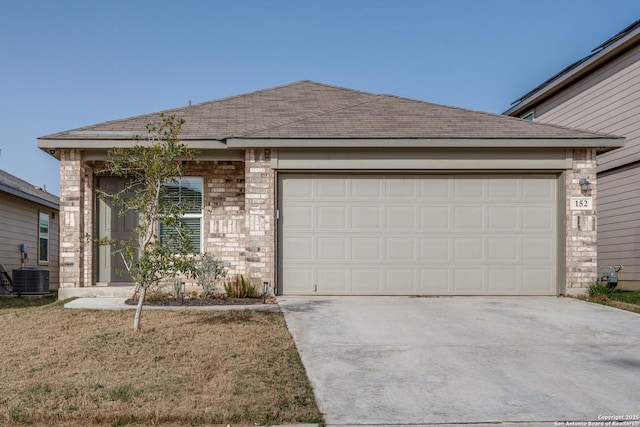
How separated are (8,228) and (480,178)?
42.0 ft

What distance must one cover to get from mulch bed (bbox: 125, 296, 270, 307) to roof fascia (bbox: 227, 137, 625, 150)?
274 cm

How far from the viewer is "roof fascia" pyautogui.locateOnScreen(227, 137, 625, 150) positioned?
10586 mm

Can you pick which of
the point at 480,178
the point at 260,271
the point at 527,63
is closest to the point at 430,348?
the point at 260,271

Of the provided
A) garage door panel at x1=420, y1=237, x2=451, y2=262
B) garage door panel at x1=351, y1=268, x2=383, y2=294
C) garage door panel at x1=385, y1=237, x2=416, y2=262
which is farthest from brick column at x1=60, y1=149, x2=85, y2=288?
garage door panel at x1=420, y1=237, x2=451, y2=262

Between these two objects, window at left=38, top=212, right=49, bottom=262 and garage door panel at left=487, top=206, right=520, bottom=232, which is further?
window at left=38, top=212, right=49, bottom=262

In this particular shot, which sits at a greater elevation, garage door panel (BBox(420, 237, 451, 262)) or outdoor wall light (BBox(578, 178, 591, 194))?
outdoor wall light (BBox(578, 178, 591, 194))

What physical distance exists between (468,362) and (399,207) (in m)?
5.22

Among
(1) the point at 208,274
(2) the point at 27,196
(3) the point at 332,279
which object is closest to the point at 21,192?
(2) the point at 27,196

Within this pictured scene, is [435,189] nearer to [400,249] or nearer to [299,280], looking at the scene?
[400,249]

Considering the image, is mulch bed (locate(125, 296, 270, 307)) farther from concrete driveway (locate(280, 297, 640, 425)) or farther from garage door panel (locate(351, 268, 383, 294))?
garage door panel (locate(351, 268, 383, 294))

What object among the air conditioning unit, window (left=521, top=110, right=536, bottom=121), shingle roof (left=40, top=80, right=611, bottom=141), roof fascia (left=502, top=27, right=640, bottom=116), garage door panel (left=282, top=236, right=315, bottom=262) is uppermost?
roof fascia (left=502, top=27, right=640, bottom=116)

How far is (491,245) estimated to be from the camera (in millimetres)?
→ 11008

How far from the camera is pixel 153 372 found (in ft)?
18.4

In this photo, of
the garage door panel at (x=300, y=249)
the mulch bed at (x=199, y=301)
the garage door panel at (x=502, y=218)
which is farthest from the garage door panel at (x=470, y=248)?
the mulch bed at (x=199, y=301)
